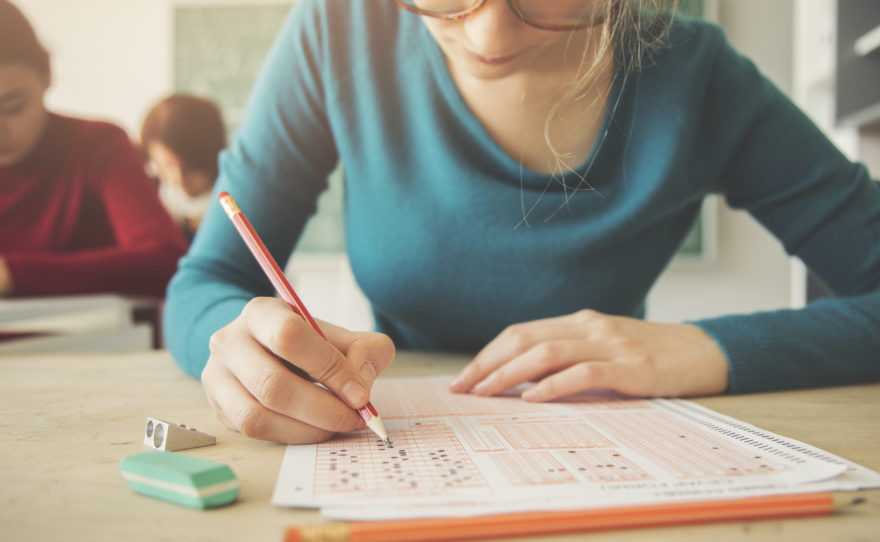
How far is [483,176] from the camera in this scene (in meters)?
0.78

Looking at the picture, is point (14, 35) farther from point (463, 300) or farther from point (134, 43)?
point (134, 43)

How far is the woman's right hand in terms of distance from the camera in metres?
0.41

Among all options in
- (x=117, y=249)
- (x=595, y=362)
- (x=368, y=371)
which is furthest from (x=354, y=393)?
(x=117, y=249)

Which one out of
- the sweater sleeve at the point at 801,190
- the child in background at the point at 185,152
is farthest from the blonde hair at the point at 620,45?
the child in background at the point at 185,152

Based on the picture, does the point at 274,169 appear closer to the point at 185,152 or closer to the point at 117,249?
the point at 117,249

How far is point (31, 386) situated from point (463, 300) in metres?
0.51

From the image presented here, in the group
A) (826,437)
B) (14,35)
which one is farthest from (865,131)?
(14,35)

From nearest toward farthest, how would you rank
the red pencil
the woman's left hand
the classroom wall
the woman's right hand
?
the red pencil, the woman's right hand, the woman's left hand, the classroom wall

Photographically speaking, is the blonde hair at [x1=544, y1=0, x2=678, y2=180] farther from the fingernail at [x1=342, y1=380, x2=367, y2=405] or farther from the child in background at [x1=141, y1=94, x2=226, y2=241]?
the child in background at [x1=141, y1=94, x2=226, y2=241]

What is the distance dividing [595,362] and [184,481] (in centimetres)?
38

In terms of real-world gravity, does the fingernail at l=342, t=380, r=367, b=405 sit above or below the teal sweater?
below

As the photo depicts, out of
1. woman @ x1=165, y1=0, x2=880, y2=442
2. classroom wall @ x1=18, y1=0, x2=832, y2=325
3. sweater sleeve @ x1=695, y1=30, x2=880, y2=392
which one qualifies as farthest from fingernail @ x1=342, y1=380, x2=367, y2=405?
classroom wall @ x1=18, y1=0, x2=832, y2=325

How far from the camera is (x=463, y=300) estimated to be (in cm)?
81

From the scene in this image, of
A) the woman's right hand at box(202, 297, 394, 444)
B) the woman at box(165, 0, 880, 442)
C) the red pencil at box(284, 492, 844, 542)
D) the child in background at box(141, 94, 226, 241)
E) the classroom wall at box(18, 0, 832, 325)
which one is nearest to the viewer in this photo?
the red pencil at box(284, 492, 844, 542)
